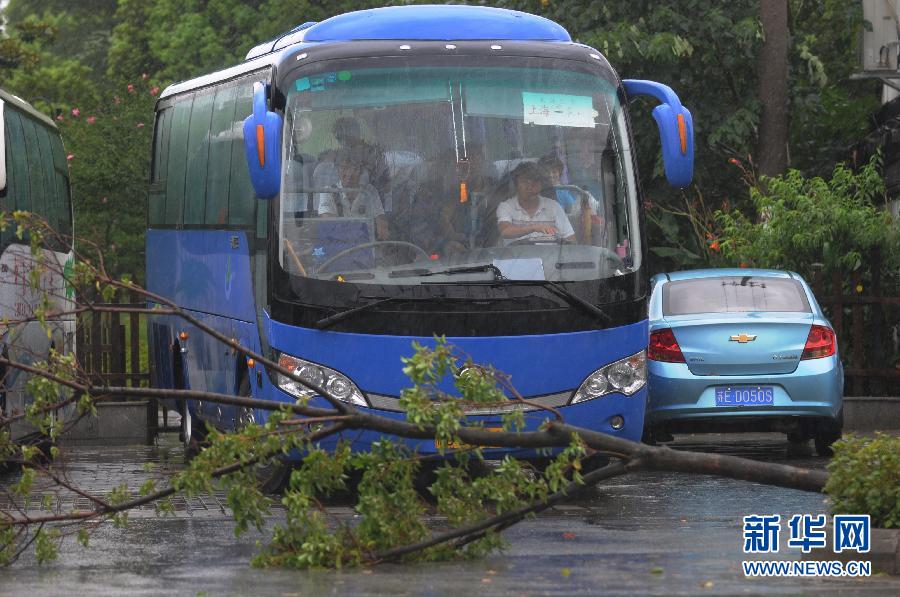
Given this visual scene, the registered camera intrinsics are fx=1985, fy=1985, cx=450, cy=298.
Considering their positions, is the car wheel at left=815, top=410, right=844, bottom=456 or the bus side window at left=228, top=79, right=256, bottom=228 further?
the car wheel at left=815, top=410, right=844, bottom=456

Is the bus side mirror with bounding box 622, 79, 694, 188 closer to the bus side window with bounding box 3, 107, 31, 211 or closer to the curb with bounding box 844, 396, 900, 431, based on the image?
the bus side window with bounding box 3, 107, 31, 211

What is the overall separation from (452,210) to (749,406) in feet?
13.6

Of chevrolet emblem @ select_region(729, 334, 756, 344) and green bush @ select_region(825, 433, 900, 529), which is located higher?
chevrolet emblem @ select_region(729, 334, 756, 344)

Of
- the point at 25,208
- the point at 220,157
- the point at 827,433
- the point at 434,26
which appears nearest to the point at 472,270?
the point at 434,26

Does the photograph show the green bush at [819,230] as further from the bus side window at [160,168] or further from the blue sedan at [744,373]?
the bus side window at [160,168]

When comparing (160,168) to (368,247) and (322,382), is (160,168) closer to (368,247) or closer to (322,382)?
(368,247)

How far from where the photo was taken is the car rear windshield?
17156mm

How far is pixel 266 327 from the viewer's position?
13.7m

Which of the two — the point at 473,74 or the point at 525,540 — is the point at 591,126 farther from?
the point at 525,540

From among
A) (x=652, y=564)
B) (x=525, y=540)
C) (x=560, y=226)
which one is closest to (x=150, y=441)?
(x=560, y=226)

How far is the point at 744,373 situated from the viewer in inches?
648

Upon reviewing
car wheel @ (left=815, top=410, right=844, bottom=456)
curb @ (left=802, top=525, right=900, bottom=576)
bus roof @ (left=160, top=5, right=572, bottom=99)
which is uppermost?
bus roof @ (left=160, top=5, right=572, bottom=99)

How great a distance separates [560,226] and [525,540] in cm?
303

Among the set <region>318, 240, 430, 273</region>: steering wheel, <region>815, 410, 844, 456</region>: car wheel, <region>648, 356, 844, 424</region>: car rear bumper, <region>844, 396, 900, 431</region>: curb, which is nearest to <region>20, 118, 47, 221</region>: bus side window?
<region>318, 240, 430, 273</region>: steering wheel
